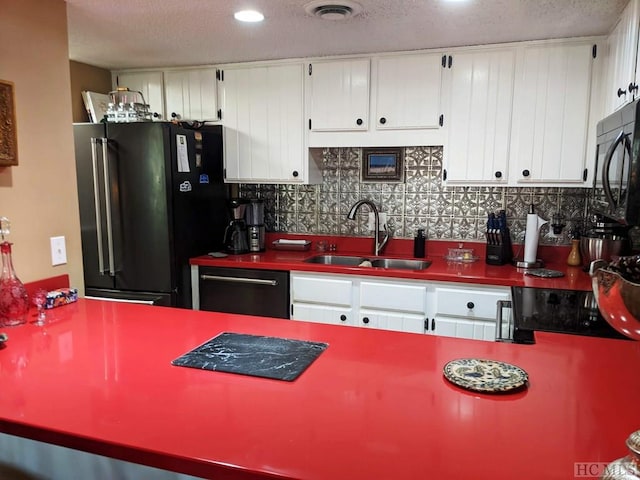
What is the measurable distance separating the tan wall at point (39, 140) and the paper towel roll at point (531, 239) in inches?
99.3

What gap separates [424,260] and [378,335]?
169 cm

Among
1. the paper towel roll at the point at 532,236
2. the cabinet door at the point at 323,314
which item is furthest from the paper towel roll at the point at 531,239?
the cabinet door at the point at 323,314

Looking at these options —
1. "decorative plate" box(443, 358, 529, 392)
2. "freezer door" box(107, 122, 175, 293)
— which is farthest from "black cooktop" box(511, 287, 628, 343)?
"freezer door" box(107, 122, 175, 293)

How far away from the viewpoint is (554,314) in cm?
193

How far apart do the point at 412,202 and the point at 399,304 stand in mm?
859

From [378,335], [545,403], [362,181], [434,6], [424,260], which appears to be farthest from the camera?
[362,181]

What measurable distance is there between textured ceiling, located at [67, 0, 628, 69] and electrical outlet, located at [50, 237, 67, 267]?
111cm

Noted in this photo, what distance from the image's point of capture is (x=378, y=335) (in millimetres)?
1613

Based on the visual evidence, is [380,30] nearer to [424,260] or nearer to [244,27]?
[244,27]

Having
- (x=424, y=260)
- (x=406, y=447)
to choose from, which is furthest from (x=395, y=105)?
(x=406, y=447)

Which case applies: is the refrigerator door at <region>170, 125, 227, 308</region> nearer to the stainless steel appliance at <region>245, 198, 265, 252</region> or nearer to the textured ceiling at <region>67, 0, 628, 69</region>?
the stainless steel appliance at <region>245, 198, 265, 252</region>

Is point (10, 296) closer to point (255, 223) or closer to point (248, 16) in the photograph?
point (248, 16)

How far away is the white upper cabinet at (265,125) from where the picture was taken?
3.23 metres

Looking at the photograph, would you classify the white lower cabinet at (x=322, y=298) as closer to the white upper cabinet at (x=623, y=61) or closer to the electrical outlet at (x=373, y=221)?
the electrical outlet at (x=373, y=221)
